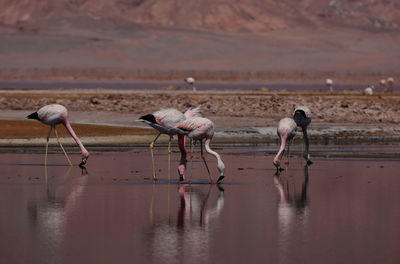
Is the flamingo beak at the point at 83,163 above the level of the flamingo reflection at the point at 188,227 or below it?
above

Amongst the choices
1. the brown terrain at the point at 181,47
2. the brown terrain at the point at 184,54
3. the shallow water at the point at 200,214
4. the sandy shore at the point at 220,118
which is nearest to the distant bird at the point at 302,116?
the shallow water at the point at 200,214

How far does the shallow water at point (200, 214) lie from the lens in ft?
36.7

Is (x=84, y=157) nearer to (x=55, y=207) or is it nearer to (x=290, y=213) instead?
(x=55, y=207)

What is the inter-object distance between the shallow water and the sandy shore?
8.16m

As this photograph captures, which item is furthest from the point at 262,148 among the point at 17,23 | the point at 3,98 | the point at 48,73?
the point at 17,23

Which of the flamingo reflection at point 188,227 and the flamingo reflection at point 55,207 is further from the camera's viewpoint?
the flamingo reflection at point 55,207

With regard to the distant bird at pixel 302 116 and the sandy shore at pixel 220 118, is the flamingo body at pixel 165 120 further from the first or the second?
the sandy shore at pixel 220 118

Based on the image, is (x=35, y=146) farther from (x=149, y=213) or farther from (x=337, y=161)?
(x=149, y=213)

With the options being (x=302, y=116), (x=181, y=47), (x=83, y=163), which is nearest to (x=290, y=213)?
(x=83, y=163)

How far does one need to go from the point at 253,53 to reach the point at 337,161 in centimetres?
13968

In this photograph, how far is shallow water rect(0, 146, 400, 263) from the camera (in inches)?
440

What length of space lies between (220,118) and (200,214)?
23434mm

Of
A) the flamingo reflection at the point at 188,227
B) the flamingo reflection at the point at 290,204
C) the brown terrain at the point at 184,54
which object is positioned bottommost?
the flamingo reflection at the point at 290,204

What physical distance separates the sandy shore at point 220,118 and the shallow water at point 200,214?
8.16 meters
